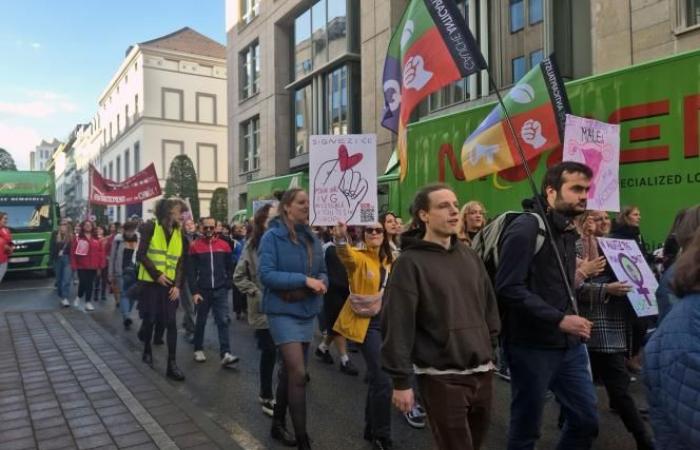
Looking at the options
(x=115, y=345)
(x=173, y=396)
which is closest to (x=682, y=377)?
(x=173, y=396)

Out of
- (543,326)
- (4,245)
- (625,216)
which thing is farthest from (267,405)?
(4,245)

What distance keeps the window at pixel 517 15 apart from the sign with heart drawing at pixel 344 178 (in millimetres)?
12413

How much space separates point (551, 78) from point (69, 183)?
98.1 metres

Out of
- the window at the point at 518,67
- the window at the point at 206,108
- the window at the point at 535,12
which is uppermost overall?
the window at the point at 206,108

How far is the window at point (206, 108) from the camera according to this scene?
5250 cm

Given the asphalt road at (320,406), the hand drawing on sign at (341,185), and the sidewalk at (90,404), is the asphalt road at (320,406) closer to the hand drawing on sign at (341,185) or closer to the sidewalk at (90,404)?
the sidewalk at (90,404)

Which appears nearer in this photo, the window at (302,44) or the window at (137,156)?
the window at (302,44)

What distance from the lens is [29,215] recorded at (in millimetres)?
19453

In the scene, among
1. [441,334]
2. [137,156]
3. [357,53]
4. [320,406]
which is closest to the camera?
[441,334]

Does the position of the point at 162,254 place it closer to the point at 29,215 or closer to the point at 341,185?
the point at 341,185

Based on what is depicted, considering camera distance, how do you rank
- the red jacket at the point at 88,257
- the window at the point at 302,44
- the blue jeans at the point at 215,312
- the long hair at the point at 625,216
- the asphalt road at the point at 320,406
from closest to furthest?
1. the asphalt road at the point at 320,406
2. the long hair at the point at 625,216
3. the blue jeans at the point at 215,312
4. the red jacket at the point at 88,257
5. the window at the point at 302,44

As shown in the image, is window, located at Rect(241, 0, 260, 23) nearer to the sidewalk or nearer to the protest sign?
the sidewalk

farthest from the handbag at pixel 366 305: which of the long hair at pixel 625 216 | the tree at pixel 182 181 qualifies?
the tree at pixel 182 181

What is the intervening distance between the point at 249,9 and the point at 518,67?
759 inches
